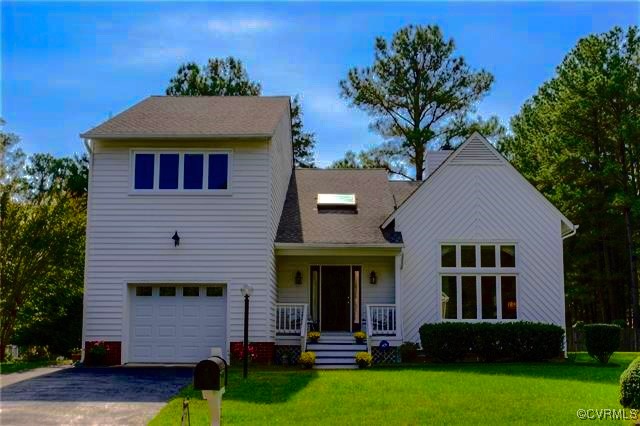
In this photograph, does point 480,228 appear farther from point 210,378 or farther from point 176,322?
point 210,378

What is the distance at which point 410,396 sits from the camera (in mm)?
11445

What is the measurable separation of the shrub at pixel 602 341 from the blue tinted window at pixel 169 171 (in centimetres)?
1124

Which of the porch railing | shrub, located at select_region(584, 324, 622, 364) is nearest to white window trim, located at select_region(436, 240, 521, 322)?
the porch railing

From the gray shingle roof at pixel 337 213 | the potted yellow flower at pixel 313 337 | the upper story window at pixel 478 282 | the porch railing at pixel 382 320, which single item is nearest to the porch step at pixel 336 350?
the potted yellow flower at pixel 313 337

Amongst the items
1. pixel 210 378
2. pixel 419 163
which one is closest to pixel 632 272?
pixel 419 163

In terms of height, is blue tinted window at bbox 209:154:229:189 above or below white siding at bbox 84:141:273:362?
above

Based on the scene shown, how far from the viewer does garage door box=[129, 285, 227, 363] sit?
57.4 feet

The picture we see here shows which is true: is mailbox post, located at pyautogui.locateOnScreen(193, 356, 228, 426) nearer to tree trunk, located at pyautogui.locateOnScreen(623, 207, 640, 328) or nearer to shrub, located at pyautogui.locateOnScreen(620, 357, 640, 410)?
shrub, located at pyautogui.locateOnScreen(620, 357, 640, 410)

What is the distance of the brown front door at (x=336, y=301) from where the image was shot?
66.3 ft

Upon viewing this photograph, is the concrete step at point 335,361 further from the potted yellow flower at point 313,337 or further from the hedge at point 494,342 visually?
the hedge at point 494,342

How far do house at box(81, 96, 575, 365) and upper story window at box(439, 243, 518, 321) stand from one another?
0.04m

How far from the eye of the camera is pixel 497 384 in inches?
504

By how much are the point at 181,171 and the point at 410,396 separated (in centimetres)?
912

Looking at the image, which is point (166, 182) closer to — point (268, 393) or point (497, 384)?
point (268, 393)
